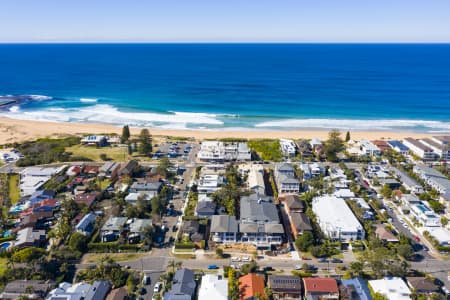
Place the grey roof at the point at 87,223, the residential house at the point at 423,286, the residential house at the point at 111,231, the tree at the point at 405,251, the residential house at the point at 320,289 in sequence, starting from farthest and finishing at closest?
the grey roof at the point at 87,223 → the residential house at the point at 111,231 → the tree at the point at 405,251 → the residential house at the point at 423,286 → the residential house at the point at 320,289

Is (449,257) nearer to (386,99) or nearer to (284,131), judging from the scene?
(284,131)

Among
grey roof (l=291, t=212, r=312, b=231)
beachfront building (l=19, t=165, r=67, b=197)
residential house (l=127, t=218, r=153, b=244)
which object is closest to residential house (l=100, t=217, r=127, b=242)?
residential house (l=127, t=218, r=153, b=244)

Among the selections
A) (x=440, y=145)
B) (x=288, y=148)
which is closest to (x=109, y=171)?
(x=288, y=148)

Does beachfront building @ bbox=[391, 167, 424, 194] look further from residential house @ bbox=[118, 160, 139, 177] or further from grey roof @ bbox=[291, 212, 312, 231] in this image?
residential house @ bbox=[118, 160, 139, 177]

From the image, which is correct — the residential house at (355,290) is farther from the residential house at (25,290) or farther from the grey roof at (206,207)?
the residential house at (25,290)

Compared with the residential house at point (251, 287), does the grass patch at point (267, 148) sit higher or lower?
higher

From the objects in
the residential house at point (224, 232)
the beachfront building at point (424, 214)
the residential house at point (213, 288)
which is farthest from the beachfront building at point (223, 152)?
the residential house at point (213, 288)

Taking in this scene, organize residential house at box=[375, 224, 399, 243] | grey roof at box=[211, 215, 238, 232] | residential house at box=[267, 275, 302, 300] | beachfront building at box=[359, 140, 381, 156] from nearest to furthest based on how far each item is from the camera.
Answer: residential house at box=[267, 275, 302, 300]
residential house at box=[375, 224, 399, 243]
grey roof at box=[211, 215, 238, 232]
beachfront building at box=[359, 140, 381, 156]

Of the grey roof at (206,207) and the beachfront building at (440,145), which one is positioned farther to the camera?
the beachfront building at (440,145)
